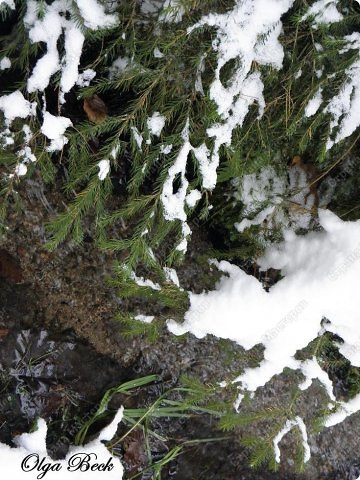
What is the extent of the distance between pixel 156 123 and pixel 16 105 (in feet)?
1.55

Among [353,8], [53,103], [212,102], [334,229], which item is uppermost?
[353,8]

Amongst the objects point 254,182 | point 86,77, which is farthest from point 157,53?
A: point 254,182

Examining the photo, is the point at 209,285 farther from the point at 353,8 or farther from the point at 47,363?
the point at 353,8

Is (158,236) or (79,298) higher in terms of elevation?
(158,236)

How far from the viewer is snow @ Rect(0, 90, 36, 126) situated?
57.1 inches

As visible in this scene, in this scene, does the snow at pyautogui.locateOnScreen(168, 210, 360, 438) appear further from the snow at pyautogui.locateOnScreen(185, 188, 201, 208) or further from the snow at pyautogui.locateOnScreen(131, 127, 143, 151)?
the snow at pyautogui.locateOnScreen(131, 127, 143, 151)

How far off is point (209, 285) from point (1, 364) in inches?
38.5

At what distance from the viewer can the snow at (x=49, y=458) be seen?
177cm

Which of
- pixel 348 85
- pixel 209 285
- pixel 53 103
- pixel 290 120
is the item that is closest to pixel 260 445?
pixel 209 285

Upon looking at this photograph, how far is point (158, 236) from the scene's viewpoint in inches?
61.0

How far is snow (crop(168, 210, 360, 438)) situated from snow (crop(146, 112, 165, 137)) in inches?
29.6

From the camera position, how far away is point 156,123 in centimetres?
153

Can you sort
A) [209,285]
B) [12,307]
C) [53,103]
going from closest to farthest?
[53,103]
[12,307]
[209,285]

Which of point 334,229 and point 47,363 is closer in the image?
point 334,229
